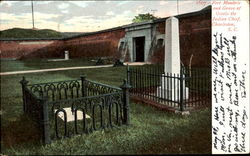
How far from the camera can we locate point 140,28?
19359 mm

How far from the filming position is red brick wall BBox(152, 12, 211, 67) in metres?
12.9

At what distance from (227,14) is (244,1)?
314 millimetres

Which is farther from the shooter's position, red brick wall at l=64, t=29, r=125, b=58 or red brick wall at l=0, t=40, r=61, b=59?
red brick wall at l=0, t=40, r=61, b=59

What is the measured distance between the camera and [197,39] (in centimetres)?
1359

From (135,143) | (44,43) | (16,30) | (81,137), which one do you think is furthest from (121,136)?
(16,30)

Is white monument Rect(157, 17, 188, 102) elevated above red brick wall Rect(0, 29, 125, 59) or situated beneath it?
situated beneath

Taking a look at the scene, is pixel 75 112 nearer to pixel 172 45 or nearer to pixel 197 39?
pixel 172 45

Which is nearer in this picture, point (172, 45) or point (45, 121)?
point (45, 121)

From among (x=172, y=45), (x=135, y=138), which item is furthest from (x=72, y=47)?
(x=135, y=138)

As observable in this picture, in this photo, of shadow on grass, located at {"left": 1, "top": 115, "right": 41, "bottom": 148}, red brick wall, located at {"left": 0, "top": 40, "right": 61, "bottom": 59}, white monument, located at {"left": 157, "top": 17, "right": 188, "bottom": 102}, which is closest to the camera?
shadow on grass, located at {"left": 1, "top": 115, "right": 41, "bottom": 148}

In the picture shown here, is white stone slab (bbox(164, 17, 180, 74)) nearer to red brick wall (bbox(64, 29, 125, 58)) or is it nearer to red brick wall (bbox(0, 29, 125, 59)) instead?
red brick wall (bbox(64, 29, 125, 58))

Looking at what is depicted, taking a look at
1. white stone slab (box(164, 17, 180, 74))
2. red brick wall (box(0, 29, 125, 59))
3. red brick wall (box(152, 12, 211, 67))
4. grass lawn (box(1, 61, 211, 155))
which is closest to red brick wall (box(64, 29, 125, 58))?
red brick wall (box(0, 29, 125, 59))

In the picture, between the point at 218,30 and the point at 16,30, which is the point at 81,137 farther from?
the point at 16,30

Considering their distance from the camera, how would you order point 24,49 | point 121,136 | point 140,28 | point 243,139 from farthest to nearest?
1. point 24,49
2. point 140,28
3. point 121,136
4. point 243,139
